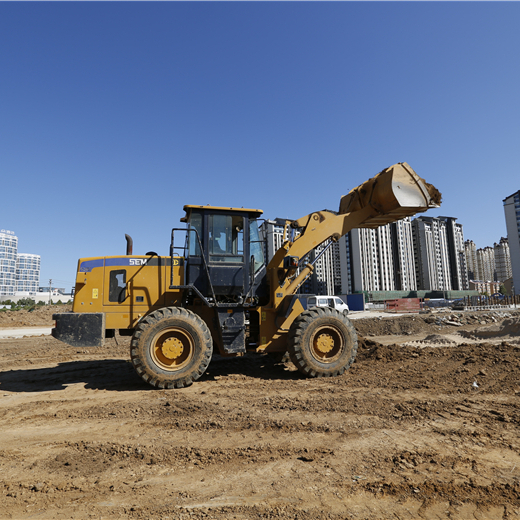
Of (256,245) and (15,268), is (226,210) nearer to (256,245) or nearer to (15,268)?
(256,245)

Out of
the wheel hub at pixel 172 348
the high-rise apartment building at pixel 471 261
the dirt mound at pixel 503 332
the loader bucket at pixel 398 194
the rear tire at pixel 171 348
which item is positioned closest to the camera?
the rear tire at pixel 171 348

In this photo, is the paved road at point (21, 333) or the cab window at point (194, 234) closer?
the cab window at point (194, 234)

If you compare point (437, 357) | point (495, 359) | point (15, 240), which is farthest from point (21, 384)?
point (15, 240)

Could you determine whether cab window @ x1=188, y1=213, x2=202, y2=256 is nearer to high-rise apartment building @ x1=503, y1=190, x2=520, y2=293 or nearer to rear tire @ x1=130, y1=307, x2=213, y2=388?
rear tire @ x1=130, y1=307, x2=213, y2=388

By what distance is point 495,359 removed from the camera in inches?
313

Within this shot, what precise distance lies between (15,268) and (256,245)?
→ 590 ft

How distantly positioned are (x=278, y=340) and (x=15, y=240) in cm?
17722

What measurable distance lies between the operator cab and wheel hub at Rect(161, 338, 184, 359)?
1.26 meters

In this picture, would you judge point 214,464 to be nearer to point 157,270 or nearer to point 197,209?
point 157,270

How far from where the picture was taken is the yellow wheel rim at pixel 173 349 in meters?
6.76

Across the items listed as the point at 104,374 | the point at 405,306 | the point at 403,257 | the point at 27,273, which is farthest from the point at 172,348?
the point at 27,273

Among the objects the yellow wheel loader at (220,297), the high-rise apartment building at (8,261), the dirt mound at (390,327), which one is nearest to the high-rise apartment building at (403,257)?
the dirt mound at (390,327)

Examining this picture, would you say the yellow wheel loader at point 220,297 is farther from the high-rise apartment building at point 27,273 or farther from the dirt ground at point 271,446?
the high-rise apartment building at point 27,273

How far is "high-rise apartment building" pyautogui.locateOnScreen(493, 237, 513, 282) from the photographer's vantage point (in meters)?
153
